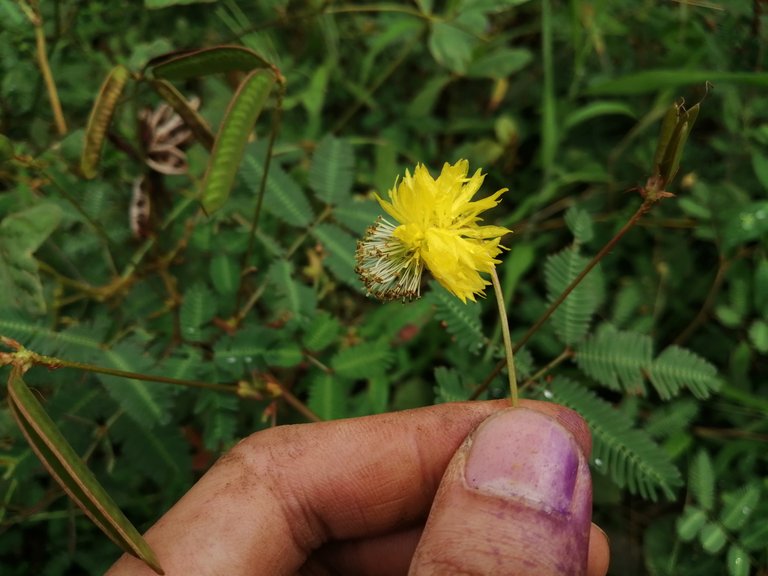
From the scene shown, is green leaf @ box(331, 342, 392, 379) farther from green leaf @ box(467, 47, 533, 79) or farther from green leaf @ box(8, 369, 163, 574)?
Answer: green leaf @ box(467, 47, 533, 79)

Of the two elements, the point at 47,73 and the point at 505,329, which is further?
the point at 47,73

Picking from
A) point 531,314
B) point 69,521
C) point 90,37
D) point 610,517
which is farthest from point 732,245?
point 90,37

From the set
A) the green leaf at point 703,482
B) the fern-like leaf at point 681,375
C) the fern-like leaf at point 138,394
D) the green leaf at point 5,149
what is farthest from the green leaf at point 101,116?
the green leaf at point 703,482

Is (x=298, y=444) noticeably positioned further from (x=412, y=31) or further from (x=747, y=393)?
(x=412, y=31)

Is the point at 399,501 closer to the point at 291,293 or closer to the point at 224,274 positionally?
the point at 291,293

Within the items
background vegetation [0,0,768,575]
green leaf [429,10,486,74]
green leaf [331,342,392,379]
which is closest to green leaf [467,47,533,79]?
background vegetation [0,0,768,575]

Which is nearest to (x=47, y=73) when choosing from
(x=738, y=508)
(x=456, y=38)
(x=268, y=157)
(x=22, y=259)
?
(x=22, y=259)

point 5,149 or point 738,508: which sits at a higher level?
point 5,149

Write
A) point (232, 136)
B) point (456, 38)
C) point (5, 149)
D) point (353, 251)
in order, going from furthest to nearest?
point (456, 38), point (353, 251), point (5, 149), point (232, 136)
